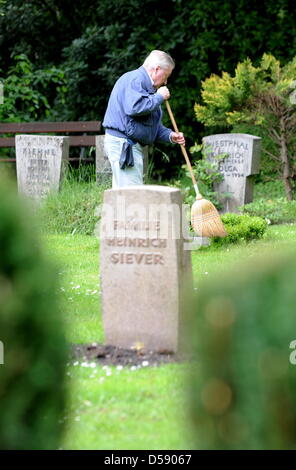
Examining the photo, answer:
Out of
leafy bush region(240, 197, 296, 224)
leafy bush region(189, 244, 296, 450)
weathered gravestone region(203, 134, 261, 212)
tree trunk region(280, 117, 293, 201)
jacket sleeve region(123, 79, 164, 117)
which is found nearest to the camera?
leafy bush region(189, 244, 296, 450)

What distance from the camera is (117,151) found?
9.30 m

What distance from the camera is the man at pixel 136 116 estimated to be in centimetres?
884

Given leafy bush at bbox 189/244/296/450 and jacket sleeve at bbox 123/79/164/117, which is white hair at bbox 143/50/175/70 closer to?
jacket sleeve at bbox 123/79/164/117

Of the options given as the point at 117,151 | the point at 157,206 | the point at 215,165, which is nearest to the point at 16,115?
the point at 215,165

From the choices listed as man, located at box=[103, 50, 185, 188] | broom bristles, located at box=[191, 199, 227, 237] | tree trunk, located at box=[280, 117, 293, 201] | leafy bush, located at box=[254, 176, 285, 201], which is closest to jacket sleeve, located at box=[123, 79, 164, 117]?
man, located at box=[103, 50, 185, 188]

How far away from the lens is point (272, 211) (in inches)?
507

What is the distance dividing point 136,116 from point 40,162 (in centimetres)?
514

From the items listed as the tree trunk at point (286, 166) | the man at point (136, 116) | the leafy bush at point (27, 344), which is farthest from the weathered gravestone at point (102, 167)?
the leafy bush at point (27, 344)

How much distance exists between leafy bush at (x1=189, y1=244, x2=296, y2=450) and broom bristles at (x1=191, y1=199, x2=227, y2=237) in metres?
6.92

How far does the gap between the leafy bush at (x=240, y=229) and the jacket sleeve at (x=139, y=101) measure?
2.11m

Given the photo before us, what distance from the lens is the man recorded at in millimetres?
8836

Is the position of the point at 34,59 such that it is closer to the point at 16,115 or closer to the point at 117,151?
the point at 16,115

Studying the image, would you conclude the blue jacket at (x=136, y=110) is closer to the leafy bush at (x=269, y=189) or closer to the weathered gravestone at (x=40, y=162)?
the weathered gravestone at (x=40, y=162)

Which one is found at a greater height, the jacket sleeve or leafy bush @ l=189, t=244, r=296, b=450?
the jacket sleeve
